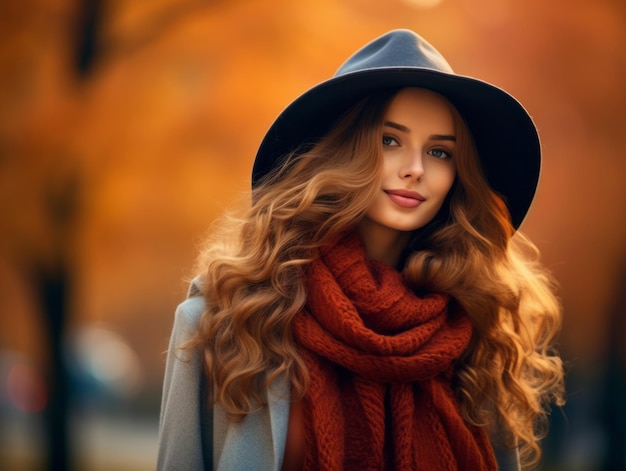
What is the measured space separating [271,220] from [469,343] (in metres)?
0.83

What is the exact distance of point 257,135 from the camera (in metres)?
6.56

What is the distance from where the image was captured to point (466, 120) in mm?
2797

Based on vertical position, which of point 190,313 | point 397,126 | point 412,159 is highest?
point 397,126

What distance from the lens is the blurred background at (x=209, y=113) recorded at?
611 cm

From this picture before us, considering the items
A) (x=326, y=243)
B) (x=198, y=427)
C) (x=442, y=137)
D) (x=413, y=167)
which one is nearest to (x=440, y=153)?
(x=442, y=137)

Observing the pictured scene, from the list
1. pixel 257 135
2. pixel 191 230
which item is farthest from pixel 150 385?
pixel 257 135

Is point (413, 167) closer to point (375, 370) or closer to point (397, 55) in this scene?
point (397, 55)

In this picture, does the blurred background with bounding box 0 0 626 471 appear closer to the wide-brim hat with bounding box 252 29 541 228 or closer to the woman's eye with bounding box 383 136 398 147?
the wide-brim hat with bounding box 252 29 541 228

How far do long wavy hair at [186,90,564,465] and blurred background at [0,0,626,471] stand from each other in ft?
10.9

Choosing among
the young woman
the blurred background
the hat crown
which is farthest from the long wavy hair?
the blurred background

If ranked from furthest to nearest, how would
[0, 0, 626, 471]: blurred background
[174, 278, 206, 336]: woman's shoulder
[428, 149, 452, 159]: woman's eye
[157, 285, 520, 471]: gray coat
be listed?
1. [0, 0, 626, 471]: blurred background
2. [428, 149, 452, 159]: woman's eye
3. [174, 278, 206, 336]: woman's shoulder
4. [157, 285, 520, 471]: gray coat

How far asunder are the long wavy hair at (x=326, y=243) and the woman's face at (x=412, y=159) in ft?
0.16

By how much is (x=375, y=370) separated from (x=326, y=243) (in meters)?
0.44

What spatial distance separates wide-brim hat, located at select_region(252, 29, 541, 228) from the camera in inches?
102
